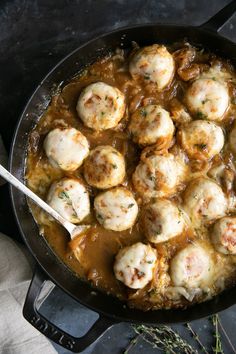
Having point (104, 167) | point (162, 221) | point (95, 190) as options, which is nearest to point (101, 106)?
point (104, 167)

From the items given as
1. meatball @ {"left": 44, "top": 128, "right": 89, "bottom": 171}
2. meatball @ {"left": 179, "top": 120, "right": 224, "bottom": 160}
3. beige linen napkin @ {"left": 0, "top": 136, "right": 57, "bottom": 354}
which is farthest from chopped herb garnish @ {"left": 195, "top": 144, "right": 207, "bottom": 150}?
beige linen napkin @ {"left": 0, "top": 136, "right": 57, "bottom": 354}

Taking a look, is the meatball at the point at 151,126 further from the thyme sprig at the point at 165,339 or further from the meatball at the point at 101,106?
the thyme sprig at the point at 165,339

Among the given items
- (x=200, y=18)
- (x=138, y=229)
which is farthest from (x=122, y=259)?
(x=200, y=18)

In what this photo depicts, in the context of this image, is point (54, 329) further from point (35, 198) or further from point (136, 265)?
point (35, 198)

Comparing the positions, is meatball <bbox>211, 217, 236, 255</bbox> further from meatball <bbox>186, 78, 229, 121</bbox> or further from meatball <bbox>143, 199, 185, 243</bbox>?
meatball <bbox>186, 78, 229, 121</bbox>

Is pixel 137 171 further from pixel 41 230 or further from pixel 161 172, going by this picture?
pixel 41 230

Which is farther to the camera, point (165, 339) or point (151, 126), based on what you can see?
point (165, 339)

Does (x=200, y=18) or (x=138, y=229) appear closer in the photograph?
(x=138, y=229)

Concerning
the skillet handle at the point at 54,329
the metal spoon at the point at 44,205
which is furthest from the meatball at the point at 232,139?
the skillet handle at the point at 54,329
